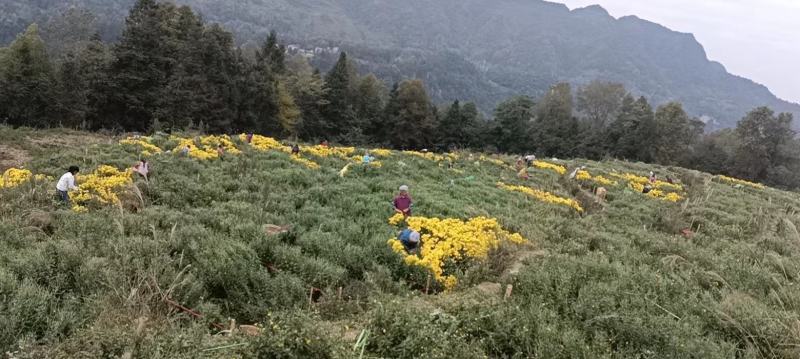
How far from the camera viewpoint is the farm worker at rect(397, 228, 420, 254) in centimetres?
1118

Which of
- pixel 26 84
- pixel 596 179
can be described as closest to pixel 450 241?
pixel 596 179

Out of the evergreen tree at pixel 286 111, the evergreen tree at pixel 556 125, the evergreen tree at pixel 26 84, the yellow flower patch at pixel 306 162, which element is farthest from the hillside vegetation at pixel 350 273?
the evergreen tree at pixel 556 125

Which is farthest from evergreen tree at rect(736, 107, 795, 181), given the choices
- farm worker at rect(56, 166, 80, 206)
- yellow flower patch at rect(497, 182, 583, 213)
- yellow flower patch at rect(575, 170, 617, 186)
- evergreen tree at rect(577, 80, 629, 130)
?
farm worker at rect(56, 166, 80, 206)

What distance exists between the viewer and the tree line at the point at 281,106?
38.0 meters

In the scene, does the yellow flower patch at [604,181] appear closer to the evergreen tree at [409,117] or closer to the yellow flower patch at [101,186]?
the yellow flower patch at [101,186]

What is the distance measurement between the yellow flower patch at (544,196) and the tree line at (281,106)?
25.8 metres

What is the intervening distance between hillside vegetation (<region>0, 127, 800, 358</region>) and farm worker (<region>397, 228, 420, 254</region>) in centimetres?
48

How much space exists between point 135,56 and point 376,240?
38194 mm

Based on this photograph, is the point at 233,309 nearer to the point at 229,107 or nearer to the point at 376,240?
the point at 376,240

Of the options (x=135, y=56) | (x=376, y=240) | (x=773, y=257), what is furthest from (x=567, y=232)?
(x=135, y=56)

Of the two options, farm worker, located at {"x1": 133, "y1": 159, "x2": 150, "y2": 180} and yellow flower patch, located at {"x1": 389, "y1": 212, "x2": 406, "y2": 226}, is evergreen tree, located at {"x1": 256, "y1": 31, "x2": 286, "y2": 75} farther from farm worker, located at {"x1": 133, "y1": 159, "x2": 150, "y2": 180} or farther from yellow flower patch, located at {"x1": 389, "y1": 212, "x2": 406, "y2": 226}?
yellow flower patch, located at {"x1": 389, "y1": 212, "x2": 406, "y2": 226}

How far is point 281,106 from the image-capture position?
55500 mm

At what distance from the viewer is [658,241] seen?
535 inches

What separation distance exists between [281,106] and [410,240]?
47374 millimetres
